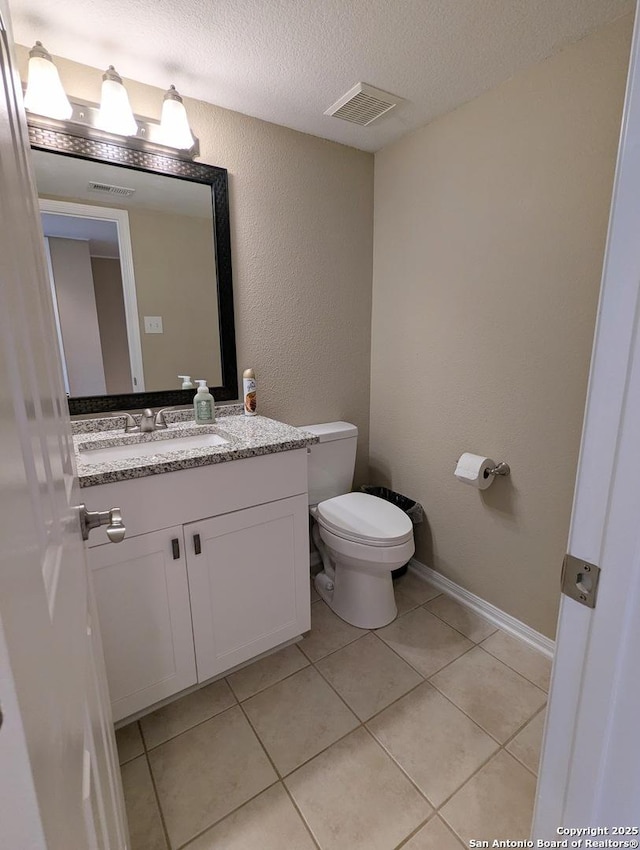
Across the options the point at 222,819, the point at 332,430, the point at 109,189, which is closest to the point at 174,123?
the point at 109,189

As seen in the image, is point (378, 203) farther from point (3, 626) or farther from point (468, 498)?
point (3, 626)

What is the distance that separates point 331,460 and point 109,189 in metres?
1.49

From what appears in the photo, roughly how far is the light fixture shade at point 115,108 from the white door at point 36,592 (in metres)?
0.93

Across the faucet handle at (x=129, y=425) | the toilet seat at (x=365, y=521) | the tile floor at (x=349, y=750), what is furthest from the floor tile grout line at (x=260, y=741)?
the faucet handle at (x=129, y=425)

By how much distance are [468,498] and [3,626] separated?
1.91 metres

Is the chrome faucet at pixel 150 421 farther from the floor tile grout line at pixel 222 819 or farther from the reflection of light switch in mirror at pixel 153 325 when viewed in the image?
the floor tile grout line at pixel 222 819

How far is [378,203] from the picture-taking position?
7.09 feet

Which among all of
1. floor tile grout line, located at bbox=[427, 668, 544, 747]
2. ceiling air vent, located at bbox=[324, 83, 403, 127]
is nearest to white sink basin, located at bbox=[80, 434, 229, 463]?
floor tile grout line, located at bbox=[427, 668, 544, 747]

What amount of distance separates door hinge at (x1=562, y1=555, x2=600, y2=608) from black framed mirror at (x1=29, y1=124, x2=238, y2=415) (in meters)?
1.55

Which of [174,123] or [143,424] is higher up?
[174,123]

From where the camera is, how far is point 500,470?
68.5 inches

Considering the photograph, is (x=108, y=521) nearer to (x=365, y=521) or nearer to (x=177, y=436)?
(x=177, y=436)

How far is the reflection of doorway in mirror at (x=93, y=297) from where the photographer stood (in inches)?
57.5

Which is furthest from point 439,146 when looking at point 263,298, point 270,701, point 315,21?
point 270,701
